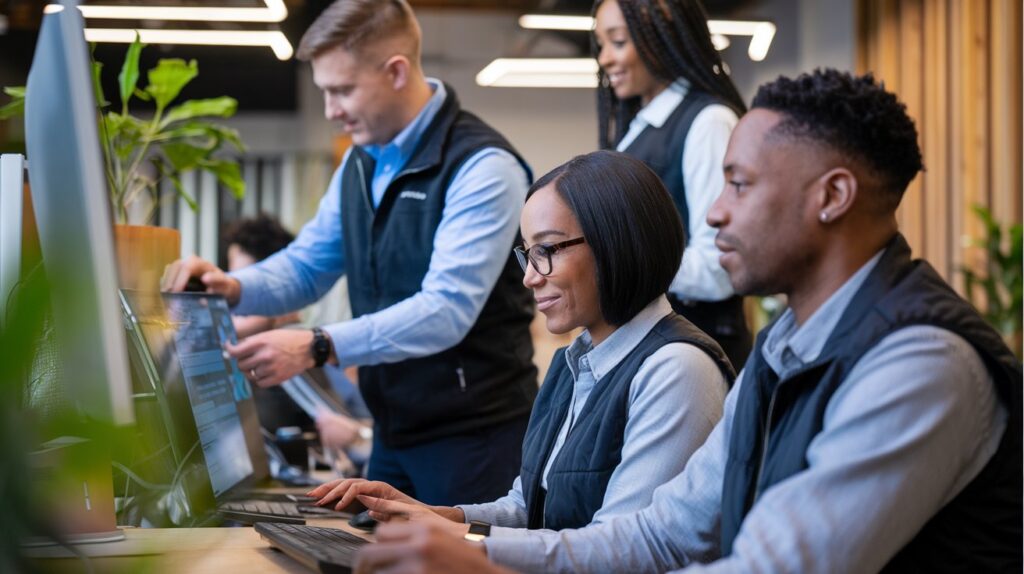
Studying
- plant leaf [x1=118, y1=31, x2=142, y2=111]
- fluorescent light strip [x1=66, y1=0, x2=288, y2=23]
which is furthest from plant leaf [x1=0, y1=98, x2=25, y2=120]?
fluorescent light strip [x1=66, y1=0, x2=288, y2=23]

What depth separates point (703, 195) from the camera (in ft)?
8.35

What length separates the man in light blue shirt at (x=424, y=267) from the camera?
2.56 meters

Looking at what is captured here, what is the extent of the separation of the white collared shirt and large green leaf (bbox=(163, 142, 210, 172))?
3.25ft

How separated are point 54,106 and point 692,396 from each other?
863 millimetres

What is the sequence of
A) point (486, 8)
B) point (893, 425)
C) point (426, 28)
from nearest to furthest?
1. point (893, 425)
2. point (486, 8)
3. point (426, 28)

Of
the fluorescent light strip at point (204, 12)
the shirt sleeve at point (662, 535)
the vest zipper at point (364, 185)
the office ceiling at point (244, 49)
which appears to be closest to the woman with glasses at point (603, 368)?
the shirt sleeve at point (662, 535)

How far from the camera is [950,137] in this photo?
6617mm

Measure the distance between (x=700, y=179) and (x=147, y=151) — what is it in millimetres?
1218

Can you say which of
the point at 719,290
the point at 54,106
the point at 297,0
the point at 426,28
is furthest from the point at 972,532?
the point at 426,28

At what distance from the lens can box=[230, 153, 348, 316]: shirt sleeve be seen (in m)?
2.84

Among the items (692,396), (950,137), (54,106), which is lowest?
(950,137)

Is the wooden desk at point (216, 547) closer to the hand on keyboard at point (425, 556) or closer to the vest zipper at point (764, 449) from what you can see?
the hand on keyboard at point (425, 556)

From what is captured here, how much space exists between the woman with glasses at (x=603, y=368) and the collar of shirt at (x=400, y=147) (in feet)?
3.01

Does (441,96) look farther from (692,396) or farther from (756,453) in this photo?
(756,453)
